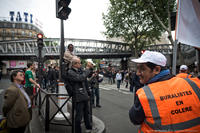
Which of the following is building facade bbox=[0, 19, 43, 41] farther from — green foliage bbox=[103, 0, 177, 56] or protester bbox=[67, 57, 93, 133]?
protester bbox=[67, 57, 93, 133]

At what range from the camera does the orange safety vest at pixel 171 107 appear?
1270 millimetres

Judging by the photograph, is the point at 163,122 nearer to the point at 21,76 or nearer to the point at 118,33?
the point at 21,76

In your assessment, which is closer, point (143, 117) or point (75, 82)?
point (143, 117)

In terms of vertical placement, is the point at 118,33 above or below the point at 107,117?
above

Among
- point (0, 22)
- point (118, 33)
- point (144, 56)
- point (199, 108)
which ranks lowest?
point (199, 108)

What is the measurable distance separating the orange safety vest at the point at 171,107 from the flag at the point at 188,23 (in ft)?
2.52

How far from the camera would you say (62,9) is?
4.14 metres

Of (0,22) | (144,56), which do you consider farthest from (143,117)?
(0,22)

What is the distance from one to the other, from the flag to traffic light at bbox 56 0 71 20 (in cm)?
307

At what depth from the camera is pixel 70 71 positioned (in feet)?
10.7

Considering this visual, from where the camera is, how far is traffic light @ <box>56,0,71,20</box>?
411 centimetres

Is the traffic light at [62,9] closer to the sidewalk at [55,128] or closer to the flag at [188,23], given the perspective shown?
the sidewalk at [55,128]

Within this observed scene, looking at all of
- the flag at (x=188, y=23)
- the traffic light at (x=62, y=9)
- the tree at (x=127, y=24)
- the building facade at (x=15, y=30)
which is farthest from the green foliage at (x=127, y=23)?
the building facade at (x=15, y=30)

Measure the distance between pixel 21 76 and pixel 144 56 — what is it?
2539 millimetres
